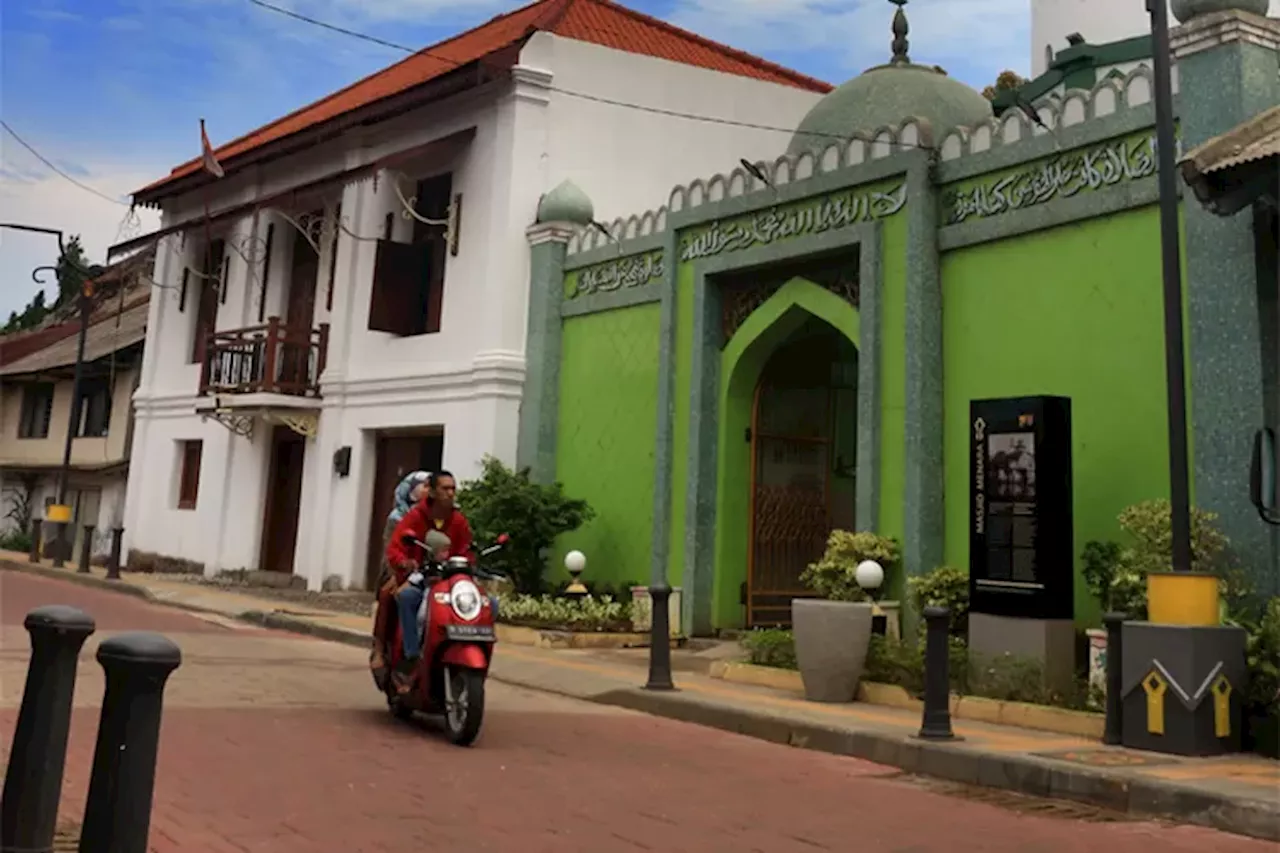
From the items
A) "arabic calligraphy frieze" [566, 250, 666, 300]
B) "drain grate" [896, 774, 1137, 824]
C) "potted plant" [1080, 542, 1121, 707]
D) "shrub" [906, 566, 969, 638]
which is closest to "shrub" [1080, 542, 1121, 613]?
"potted plant" [1080, 542, 1121, 707]

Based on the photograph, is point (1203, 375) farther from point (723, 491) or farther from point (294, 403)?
point (294, 403)

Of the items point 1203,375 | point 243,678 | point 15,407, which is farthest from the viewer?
point 15,407

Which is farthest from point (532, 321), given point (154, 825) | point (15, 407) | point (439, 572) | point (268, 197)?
point (15, 407)

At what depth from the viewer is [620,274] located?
1540cm

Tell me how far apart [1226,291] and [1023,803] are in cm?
427

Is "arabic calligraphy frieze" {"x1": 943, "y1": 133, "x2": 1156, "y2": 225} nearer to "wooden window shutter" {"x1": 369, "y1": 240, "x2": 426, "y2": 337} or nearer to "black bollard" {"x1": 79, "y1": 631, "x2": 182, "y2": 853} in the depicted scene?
Result: "black bollard" {"x1": 79, "y1": 631, "x2": 182, "y2": 853}

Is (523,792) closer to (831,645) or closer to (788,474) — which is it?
(831,645)

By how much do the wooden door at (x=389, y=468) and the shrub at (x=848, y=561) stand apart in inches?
324

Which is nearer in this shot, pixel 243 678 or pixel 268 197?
pixel 243 678

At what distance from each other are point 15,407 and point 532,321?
24.0m

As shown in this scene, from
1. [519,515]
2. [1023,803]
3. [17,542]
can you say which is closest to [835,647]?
[1023,803]

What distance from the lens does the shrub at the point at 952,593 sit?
10.2m

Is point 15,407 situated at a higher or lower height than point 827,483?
higher

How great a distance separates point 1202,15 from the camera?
8.85 m
